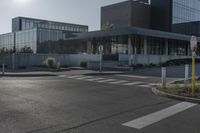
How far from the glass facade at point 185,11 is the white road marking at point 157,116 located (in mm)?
63928

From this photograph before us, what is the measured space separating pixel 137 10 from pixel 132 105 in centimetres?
6515

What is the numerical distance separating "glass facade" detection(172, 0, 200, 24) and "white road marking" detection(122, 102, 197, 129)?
210 ft

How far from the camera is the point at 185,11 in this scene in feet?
243

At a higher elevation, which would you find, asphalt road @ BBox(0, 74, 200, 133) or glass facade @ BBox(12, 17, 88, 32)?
glass facade @ BBox(12, 17, 88, 32)

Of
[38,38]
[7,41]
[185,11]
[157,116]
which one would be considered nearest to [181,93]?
[157,116]

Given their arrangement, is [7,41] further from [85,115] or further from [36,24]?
[85,115]

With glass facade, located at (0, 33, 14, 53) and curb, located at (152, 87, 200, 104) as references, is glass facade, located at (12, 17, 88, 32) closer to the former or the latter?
glass facade, located at (0, 33, 14, 53)

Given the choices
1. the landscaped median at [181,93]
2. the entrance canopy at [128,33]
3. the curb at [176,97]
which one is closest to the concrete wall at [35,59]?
the entrance canopy at [128,33]

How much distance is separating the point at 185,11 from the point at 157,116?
235ft

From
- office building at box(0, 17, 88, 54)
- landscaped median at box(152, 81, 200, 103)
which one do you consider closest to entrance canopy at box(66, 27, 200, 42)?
office building at box(0, 17, 88, 54)

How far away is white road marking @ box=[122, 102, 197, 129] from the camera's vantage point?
678 cm

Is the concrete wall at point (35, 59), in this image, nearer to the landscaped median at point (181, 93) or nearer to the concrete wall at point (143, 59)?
the concrete wall at point (143, 59)

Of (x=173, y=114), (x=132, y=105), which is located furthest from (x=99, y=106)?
(x=173, y=114)

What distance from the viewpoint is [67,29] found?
89375mm
